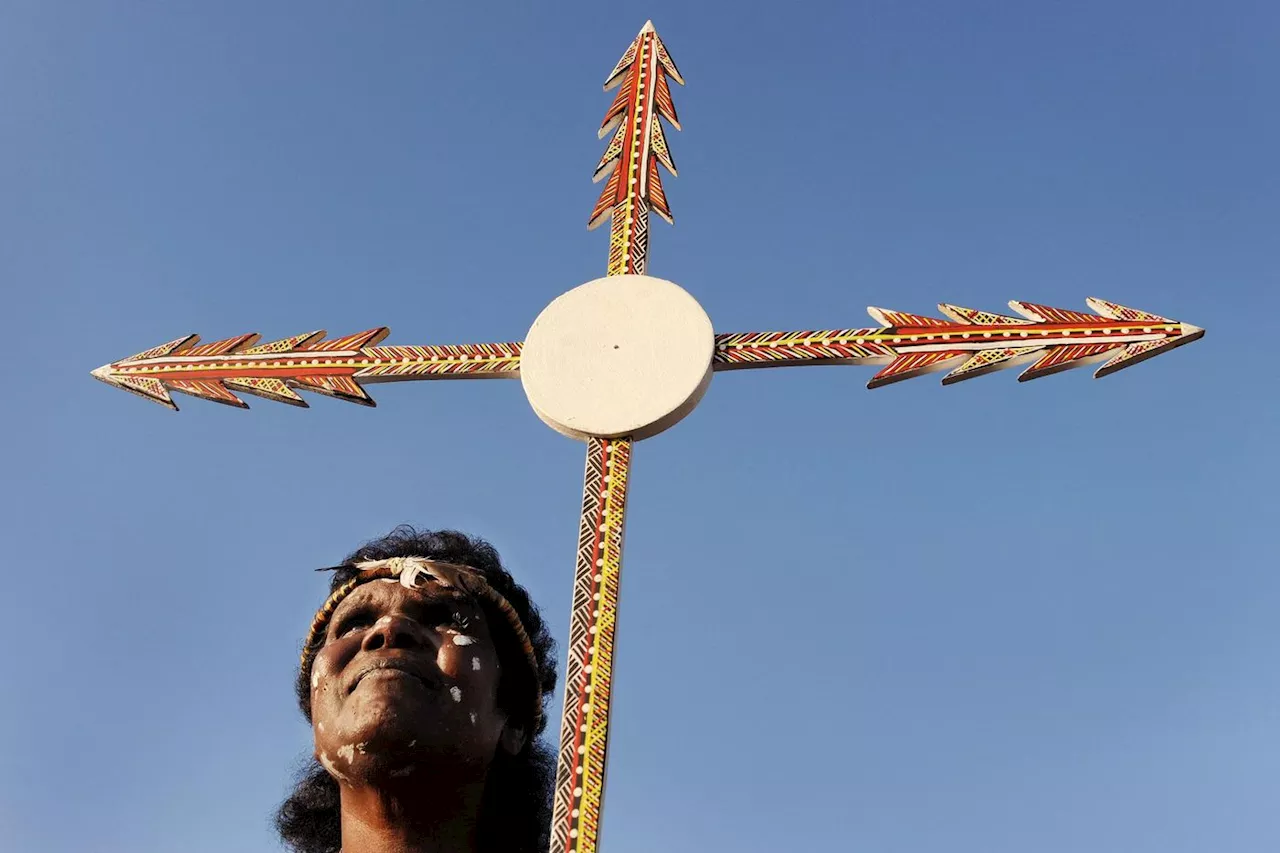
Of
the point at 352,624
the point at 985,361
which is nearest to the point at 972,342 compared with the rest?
the point at 985,361

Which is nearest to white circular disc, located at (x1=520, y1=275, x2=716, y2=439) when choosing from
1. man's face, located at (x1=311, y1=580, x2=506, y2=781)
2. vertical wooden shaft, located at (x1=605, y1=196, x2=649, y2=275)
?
vertical wooden shaft, located at (x1=605, y1=196, x2=649, y2=275)

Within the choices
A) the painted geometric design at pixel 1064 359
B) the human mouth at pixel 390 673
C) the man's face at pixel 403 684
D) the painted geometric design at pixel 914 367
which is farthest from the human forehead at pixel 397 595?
the painted geometric design at pixel 1064 359

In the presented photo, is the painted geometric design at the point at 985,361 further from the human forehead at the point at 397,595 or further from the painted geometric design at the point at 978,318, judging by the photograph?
the human forehead at the point at 397,595

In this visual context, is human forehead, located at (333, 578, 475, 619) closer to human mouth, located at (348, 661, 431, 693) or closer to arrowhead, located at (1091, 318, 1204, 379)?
human mouth, located at (348, 661, 431, 693)

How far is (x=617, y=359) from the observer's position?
10250 mm

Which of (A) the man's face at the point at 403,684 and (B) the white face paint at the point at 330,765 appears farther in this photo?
(B) the white face paint at the point at 330,765

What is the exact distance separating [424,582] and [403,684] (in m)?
0.87

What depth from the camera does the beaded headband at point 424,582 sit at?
10.6 metres

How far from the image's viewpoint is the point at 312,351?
1100cm

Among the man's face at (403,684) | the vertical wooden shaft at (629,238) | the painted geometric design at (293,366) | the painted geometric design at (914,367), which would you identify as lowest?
the man's face at (403,684)

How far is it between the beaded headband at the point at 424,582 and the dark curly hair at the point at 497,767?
0.06 metres

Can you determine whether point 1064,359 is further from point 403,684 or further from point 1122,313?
point 403,684

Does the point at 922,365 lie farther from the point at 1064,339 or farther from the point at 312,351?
the point at 312,351

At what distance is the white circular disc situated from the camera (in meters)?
10.0
